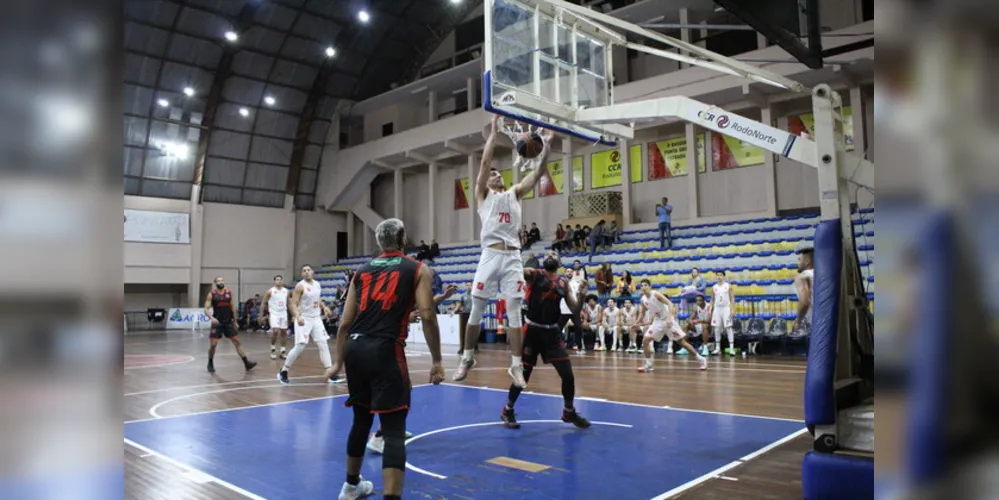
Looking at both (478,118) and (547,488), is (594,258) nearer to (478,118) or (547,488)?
(478,118)

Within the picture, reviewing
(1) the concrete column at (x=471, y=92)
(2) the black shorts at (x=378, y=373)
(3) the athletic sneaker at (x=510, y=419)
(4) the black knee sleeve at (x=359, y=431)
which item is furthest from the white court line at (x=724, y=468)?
(1) the concrete column at (x=471, y=92)

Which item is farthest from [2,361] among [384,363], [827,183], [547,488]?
[827,183]

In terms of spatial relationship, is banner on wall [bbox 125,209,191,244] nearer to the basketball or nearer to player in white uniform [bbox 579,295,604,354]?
player in white uniform [bbox 579,295,604,354]

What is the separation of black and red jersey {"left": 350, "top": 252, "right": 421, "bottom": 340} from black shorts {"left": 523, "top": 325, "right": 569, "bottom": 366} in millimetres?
2869

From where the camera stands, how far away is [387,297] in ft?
14.1

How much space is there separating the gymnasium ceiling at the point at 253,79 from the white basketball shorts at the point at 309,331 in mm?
19417

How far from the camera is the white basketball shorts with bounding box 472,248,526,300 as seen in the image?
6.66 metres

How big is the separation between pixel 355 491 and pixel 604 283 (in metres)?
14.2

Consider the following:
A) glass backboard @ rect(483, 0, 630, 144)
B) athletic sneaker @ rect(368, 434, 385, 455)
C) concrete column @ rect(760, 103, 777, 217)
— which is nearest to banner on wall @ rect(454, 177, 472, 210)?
concrete column @ rect(760, 103, 777, 217)

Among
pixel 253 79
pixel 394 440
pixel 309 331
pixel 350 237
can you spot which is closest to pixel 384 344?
pixel 394 440

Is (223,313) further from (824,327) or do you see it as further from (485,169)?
(824,327)

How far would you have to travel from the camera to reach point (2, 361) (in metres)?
0.87

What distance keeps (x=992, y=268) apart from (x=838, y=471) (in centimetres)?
393

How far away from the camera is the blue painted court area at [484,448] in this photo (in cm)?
472
